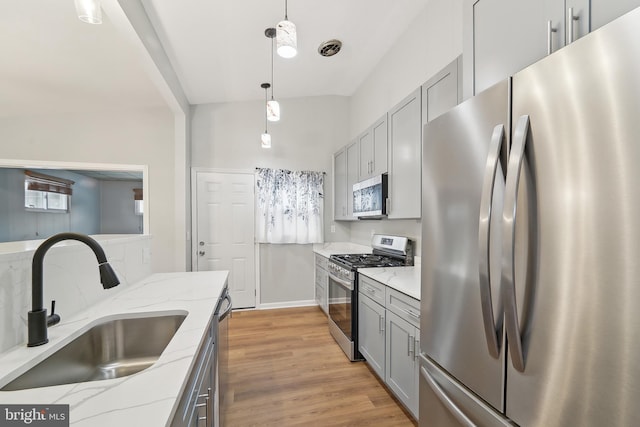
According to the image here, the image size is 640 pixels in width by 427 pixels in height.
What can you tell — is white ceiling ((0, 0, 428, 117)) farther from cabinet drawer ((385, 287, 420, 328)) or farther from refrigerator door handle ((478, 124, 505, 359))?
cabinet drawer ((385, 287, 420, 328))

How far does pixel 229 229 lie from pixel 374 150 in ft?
7.96

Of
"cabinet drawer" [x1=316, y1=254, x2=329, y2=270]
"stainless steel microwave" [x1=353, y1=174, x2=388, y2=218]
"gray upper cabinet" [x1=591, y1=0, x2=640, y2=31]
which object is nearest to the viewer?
"gray upper cabinet" [x1=591, y1=0, x2=640, y2=31]

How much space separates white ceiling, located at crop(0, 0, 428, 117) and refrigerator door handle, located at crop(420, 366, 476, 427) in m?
2.77

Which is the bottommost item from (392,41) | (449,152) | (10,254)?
(10,254)

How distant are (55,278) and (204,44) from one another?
2452 millimetres

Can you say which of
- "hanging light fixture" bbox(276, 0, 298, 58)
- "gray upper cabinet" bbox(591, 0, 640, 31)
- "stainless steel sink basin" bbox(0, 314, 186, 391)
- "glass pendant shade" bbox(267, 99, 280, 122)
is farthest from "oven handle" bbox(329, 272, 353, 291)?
"gray upper cabinet" bbox(591, 0, 640, 31)

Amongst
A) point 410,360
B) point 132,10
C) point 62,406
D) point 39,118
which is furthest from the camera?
point 39,118

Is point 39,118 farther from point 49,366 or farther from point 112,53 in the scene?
point 49,366

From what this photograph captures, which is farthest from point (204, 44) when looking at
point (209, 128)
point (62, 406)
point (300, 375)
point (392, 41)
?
point (300, 375)

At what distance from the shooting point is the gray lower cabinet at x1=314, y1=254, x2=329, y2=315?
11.8 feet

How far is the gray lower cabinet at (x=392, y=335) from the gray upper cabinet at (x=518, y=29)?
1.24 meters

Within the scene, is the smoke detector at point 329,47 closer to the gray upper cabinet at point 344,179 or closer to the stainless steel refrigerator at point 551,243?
the gray upper cabinet at point 344,179

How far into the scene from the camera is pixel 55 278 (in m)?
1.16

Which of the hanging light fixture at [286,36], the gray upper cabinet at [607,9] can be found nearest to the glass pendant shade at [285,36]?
the hanging light fixture at [286,36]
